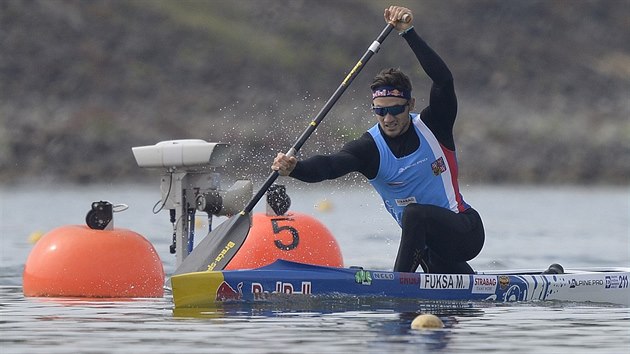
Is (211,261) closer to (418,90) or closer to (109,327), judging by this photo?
(109,327)

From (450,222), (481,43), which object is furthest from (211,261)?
(481,43)

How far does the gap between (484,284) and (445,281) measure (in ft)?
1.43

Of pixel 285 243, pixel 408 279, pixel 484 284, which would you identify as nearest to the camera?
pixel 408 279

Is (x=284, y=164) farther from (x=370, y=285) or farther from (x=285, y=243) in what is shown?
(x=285, y=243)

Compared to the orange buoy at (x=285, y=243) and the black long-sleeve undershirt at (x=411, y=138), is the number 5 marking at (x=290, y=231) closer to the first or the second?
the orange buoy at (x=285, y=243)

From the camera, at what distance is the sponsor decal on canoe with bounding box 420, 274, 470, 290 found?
1454 centimetres

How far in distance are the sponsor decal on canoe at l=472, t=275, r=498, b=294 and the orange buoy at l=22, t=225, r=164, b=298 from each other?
303cm

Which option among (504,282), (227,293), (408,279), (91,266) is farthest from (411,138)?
(91,266)

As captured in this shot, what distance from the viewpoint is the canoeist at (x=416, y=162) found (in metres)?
14.5

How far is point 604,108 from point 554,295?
2435 inches

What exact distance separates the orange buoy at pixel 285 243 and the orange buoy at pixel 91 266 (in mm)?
1090

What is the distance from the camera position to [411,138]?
14.8 metres

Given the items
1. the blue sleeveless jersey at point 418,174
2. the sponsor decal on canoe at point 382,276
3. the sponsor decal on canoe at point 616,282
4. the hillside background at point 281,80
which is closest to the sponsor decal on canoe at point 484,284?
the blue sleeveless jersey at point 418,174

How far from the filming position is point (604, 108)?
7612 centimetres
